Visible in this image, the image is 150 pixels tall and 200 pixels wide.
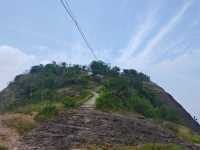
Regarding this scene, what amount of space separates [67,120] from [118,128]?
8.59 feet

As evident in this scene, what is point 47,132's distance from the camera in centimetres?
1870

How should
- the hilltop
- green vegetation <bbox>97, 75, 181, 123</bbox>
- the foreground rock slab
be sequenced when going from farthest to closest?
1. green vegetation <bbox>97, 75, 181, 123</bbox>
2. the hilltop
3. the foreground rock slab

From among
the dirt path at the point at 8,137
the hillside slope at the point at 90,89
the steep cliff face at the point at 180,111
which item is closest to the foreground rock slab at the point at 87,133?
the dirt path at the point at 8,137

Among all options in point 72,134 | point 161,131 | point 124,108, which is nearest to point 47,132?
point 72,134

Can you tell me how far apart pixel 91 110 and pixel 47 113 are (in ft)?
11.1

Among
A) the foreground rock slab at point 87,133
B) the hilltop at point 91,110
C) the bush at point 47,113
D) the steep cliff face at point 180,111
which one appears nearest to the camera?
the foreground rock slab at point 87,133

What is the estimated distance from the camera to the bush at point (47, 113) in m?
22.8

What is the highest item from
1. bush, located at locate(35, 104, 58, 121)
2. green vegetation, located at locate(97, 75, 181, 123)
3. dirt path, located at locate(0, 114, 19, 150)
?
green vegetation, located at locate(97, 75, 181, 123)

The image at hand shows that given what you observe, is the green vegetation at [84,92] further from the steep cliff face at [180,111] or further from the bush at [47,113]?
the steep cliff face at [180,111]

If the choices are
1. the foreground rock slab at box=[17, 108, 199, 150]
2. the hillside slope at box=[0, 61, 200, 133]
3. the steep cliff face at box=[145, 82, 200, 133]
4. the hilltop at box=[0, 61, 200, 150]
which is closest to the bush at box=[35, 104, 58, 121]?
the hilltop at box=[0, 61, 200, 150]

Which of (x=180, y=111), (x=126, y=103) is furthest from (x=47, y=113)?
(x=180, y=111)

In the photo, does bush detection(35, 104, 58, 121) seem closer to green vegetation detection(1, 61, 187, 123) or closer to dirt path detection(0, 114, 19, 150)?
green vegetation detection(1, 61, 187, 123)

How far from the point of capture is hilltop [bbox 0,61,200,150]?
1897 centimetres

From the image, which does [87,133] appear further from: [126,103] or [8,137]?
[126,103]
